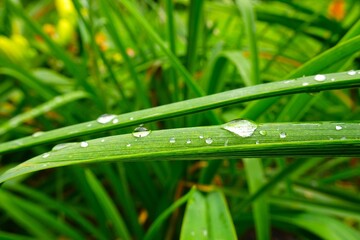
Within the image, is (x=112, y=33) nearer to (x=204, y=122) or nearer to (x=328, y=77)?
(x=204, y=122)

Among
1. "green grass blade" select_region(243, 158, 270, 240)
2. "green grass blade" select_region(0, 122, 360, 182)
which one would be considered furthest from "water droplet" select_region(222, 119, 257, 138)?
"green grass blade" select_region(243, 158, 270, 240)

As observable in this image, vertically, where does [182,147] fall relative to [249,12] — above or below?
below

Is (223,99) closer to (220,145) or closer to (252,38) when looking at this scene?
(220,145)

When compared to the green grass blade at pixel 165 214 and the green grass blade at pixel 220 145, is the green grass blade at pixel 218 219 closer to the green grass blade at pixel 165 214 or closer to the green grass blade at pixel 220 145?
the green grass blade at pixel 165 214

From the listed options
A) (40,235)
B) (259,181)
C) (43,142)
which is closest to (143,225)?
(40,235)

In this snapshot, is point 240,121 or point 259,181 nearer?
point 240,121

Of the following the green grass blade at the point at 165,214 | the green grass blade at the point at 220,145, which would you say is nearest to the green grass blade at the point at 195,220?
the green grass blade at the point at 165,214

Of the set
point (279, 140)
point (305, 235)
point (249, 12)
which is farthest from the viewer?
point (305, 235)

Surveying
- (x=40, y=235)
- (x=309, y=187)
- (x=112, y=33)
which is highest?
(x=112, y=33)
